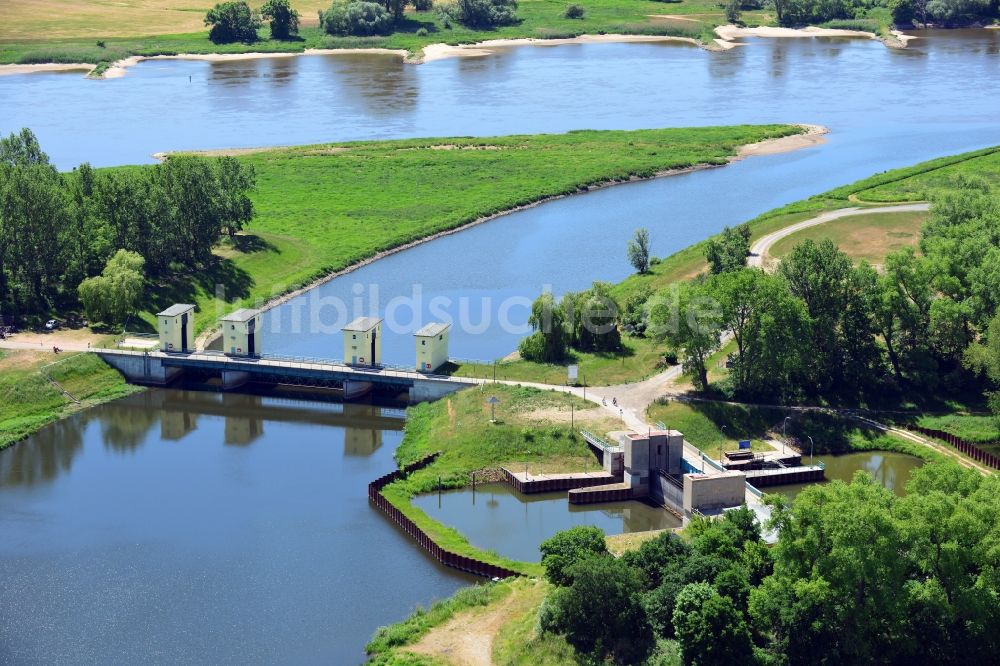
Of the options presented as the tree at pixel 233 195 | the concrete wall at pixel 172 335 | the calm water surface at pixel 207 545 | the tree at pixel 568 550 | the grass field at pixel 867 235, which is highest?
the tree at pixel 233 195

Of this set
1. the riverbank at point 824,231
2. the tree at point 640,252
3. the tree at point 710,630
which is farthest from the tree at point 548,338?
the tree at point 710,630

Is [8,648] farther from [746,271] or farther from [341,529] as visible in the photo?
[746,271]

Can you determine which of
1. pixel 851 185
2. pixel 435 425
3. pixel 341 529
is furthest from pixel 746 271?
pixel 851 185

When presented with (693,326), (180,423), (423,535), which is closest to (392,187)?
(180,423)

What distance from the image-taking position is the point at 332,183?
16338cm

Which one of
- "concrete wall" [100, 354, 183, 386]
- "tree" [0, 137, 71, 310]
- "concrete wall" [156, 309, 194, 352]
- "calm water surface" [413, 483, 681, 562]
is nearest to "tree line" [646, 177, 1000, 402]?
"calm water surface" [413, 483, 681, 562]

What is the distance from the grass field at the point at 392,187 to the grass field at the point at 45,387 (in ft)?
34.3

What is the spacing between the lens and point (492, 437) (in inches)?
3617

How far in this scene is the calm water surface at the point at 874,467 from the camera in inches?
3502

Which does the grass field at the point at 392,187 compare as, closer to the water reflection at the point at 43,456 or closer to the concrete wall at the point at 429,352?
the water reflection at the point at 43,456

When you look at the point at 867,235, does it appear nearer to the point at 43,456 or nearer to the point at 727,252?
the point at 727,252

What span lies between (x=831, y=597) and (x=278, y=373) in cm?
5116

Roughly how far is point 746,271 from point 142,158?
319 feet

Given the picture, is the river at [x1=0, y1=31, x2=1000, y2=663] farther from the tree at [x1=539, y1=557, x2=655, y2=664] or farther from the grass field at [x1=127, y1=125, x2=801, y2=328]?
the tree at [x1=539, y1=557, x2=655, y2=664]
